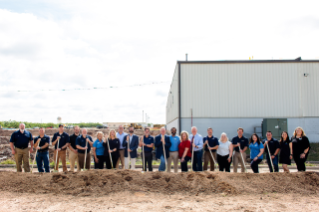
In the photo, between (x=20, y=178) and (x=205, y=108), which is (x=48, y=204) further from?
(x=205, y=108)

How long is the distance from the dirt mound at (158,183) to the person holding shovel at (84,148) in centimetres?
164

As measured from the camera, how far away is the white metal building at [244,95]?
19.2 m

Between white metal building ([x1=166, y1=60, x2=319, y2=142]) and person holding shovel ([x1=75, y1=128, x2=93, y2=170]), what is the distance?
10.2m

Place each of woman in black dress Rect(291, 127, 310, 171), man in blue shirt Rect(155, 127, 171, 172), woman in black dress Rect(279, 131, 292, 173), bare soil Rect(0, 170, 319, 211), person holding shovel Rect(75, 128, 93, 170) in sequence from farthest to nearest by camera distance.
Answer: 1. person holding shovel Rect(75, 128, 93, 170)
2. man in blue shirt Rect(155, 127, 171, 172)
3. woman in black dress Rect(279, 131, 292, 173)
4. woman in black dress Rect(291, 127, 310, 171)
5. bare soil Rect(0, 170, 319, 211)

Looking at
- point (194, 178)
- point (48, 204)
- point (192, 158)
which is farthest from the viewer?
point (192, 158)

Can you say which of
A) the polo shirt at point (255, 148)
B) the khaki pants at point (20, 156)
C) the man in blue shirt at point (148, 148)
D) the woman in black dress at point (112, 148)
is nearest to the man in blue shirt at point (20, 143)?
the khaki pants at point (20, 156)

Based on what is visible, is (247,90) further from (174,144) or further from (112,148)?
(112,148)

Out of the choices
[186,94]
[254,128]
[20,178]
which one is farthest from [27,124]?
[20,178]

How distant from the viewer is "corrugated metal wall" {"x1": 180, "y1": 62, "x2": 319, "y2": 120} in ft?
63.4

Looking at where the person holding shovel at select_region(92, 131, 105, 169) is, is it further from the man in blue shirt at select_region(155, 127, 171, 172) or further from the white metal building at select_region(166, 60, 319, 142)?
the white metal building at select_region(166, 60, 319, 142)

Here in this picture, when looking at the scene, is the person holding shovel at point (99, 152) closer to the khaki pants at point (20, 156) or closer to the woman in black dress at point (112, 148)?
the woman in black dress at point (112, 148)

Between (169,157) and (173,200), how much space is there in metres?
2.96

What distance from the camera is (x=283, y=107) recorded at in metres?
19.6

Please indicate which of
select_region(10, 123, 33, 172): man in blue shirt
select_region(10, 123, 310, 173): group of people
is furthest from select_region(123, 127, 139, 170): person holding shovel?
select_region(10, 123, 33, 172): man in blue shirt
